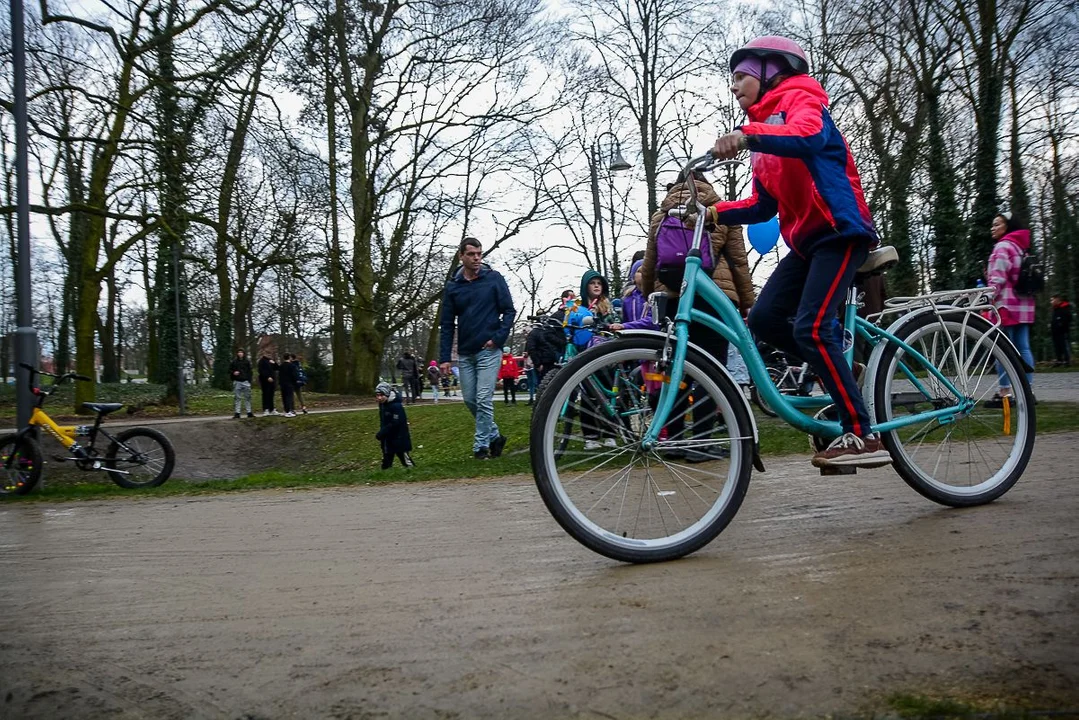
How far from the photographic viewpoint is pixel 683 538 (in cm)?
336

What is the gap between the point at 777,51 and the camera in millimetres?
3721

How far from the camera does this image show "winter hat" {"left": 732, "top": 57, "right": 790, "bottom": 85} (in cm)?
376

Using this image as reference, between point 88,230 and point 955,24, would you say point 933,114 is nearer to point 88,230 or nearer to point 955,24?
point 955,24

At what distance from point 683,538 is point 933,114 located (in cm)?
2581

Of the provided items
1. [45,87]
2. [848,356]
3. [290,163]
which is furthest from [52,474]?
[848,356]

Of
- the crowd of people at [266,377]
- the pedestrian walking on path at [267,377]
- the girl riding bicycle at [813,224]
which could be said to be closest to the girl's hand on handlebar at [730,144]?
the girl riding bicycle at [813,224]

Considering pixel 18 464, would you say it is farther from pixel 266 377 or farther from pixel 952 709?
pixel 266 377

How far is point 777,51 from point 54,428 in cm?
955

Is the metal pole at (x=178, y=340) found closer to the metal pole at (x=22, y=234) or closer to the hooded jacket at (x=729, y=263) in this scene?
the metal pole at (x=22, y=234)

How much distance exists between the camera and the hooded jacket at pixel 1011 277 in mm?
9562

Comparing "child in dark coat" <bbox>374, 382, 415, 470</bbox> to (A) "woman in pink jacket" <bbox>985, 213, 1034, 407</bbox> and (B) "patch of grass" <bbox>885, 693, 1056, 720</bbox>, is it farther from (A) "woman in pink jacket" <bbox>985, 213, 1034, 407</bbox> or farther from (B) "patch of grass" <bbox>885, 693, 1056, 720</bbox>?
(B) "patch of grass" <bbox>885, 693, 1056, 720</bbox>

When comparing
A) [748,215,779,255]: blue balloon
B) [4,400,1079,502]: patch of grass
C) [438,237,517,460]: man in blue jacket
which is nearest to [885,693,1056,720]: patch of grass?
[4,400,1079,502]: patch of grass

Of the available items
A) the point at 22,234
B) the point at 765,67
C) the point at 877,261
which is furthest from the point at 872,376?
the point at 22,234

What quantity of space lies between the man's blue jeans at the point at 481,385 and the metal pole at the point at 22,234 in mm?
4979
